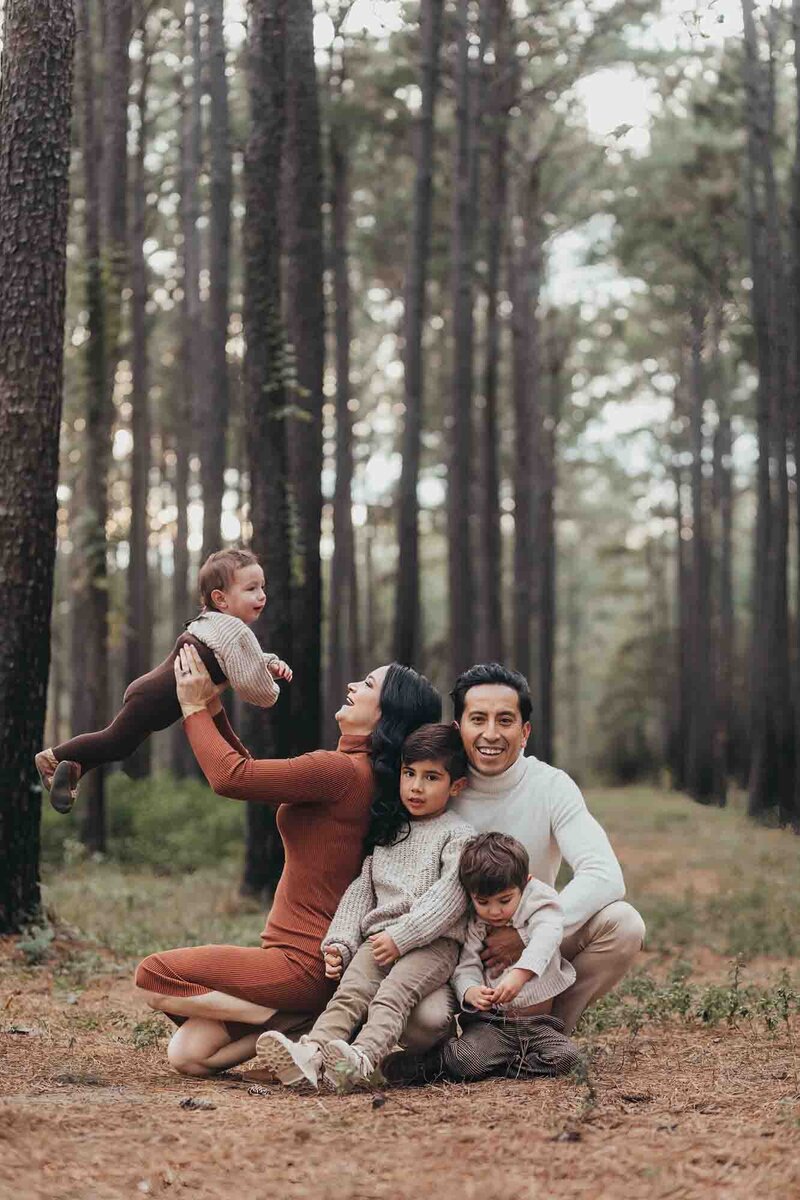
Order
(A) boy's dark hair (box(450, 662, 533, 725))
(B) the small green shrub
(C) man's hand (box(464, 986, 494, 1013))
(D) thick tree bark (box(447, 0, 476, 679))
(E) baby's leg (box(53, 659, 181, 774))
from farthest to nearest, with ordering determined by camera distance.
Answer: (D) thick tree bark (box(447, 0, 476, 679)) → (B) the small green shrub → (E) baby's leg (box(53, 659, 181, 774)) → (A) boy's dark hair (box(450, 662, 533, 725)) → (C) man's hand (box(464, 986, 494, 1013))

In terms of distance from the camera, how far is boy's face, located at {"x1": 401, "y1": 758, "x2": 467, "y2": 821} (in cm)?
539

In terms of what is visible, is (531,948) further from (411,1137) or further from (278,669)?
(278,669)

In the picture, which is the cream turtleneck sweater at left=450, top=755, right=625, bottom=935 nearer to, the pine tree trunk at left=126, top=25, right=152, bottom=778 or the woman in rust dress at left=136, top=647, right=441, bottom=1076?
the woman in rust dress at left=136, top=647, right=441, bottom=1076

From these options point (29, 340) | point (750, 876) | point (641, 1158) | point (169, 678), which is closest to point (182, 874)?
point (750, 876)

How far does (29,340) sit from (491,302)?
547 inches

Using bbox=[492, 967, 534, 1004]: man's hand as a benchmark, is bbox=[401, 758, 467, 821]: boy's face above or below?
above

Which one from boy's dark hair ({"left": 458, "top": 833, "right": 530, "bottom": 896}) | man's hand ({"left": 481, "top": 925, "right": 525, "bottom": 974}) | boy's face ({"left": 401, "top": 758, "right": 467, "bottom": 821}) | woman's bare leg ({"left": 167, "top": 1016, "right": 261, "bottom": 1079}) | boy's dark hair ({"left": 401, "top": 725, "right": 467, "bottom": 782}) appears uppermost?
boy's dark hair ({"left": 401, "top": 725, "right": 467, "bottom": 782})

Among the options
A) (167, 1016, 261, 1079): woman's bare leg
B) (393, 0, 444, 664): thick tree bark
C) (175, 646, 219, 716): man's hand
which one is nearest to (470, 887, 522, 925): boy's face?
(167, 1016, 261, 1079): woman's bare leg

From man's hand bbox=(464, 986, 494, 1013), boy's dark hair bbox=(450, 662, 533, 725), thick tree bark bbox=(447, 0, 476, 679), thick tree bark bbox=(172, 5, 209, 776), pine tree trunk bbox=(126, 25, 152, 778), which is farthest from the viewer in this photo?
thick tree bark bbox=(172, 5, 209, 776)

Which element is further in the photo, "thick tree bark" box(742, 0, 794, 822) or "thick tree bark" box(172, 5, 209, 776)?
Result: "thick tree bark" box(742, 0, 794, 822)

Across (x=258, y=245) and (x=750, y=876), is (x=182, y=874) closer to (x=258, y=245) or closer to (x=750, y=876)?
(x=750, y=876)

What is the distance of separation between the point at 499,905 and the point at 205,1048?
1.32 m

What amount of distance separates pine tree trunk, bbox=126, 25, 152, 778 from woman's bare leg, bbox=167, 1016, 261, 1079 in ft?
43.2

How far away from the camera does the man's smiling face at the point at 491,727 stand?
18.0ft
